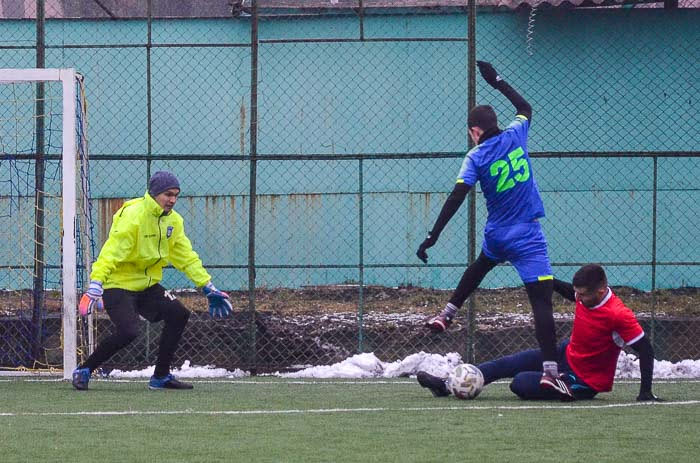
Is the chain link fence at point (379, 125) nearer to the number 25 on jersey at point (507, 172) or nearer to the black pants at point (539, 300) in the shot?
the black pants at point (539, 300)

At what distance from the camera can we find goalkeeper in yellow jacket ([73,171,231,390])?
30.5 feet

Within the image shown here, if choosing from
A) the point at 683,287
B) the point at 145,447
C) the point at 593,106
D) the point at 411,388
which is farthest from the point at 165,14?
the point at 145,447

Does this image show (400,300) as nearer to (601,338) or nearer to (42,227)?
(42,227)

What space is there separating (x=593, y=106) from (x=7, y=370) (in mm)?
7719

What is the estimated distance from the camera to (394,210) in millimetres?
14984

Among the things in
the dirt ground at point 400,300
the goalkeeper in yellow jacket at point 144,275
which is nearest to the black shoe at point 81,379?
the goalkeeper in yellow jacket at point 144,275

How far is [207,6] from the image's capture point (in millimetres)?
16562

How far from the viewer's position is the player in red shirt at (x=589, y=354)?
25.3 feet

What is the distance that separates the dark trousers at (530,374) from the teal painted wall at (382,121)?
20.6 ft

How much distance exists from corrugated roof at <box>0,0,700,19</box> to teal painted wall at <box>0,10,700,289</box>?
25 centimetres

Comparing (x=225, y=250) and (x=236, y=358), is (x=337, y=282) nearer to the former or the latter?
(x=225, y=250)

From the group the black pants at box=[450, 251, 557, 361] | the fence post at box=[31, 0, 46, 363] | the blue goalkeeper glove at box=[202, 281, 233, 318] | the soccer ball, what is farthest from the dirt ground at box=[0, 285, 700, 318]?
the soccer ball

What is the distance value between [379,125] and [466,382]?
7.38 metres

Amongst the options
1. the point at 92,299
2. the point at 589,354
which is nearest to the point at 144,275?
the point at 92,299
